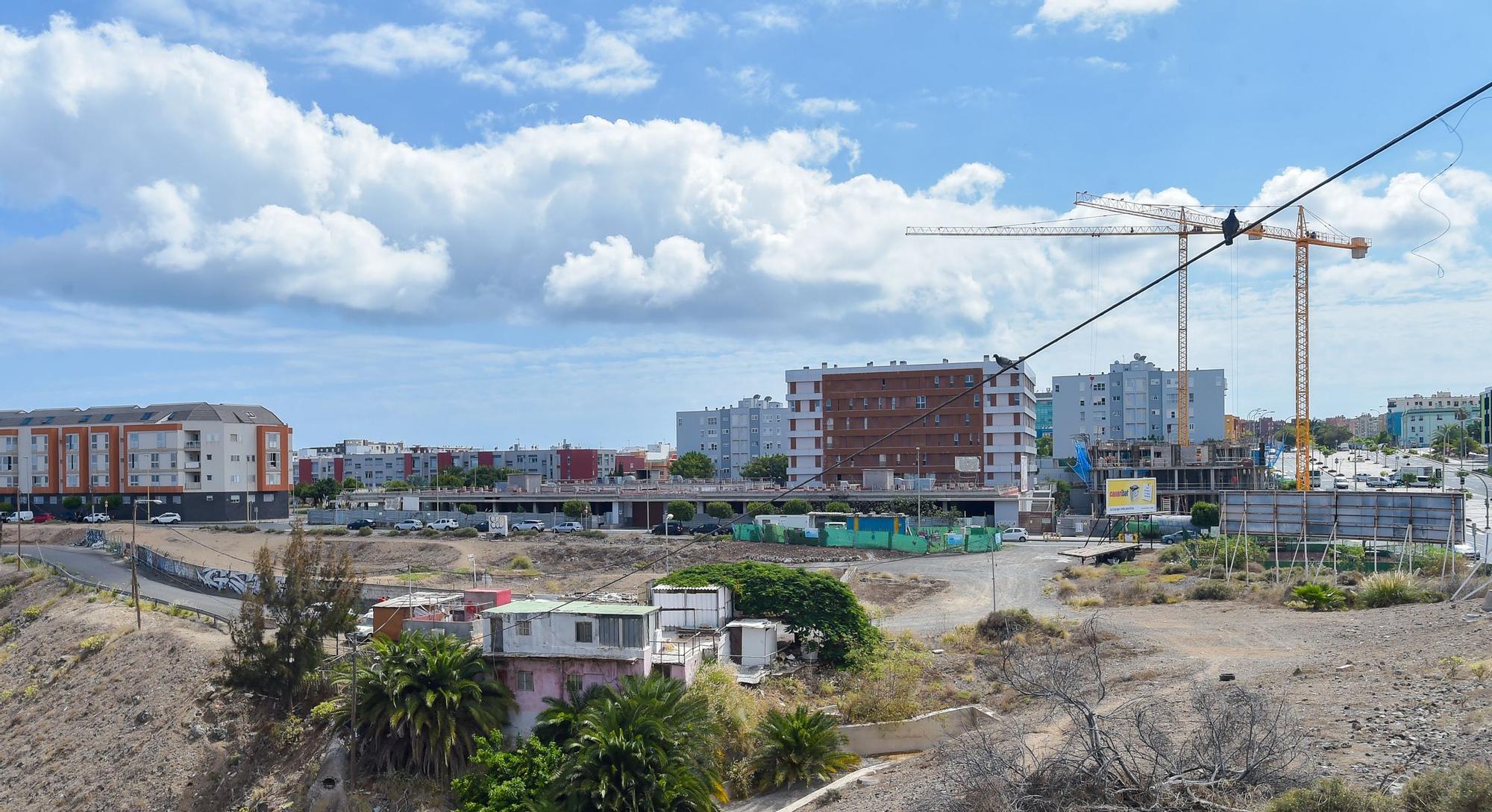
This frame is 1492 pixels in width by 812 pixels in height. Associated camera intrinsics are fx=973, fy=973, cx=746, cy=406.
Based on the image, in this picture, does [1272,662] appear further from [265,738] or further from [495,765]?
[265,738]

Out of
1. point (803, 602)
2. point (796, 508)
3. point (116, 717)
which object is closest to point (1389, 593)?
point (803, 602)

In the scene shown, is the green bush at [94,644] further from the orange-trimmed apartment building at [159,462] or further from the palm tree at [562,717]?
the orange-trimmed apartment building at [159,462]

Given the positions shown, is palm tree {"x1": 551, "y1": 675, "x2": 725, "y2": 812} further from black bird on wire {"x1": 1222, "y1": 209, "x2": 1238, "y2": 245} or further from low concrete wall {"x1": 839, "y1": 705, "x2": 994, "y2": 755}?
black bird on wire {"x1": 1222, "y1": 209, "x2": 1238, "y2": 245}

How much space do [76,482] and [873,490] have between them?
2684 inches

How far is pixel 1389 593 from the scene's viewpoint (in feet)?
100

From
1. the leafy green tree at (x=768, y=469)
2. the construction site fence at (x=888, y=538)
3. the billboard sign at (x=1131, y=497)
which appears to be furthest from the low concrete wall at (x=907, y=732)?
the leafy green tree at (x=768, y=469)

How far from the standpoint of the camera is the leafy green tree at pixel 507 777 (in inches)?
786

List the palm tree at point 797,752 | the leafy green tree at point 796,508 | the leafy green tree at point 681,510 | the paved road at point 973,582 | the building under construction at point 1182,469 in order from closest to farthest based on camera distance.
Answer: the palm tree at point 797,752, the paved road at point 973,582, the leafy green tree at point 796,508, the leafy green tree at point 681,510, the building under construction at point 1182,469

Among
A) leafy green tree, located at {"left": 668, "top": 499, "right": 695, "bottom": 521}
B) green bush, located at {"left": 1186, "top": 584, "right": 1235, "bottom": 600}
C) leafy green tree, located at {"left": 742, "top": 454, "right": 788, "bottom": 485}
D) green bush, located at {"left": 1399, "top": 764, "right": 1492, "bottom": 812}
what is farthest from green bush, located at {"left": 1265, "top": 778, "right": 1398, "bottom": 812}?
leafy green tree, located at {"left": 742, "top": 454, "right": 788, "bottom": 485}

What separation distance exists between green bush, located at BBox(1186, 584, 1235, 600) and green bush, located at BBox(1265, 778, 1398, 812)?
80.4 ft

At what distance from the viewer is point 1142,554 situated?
52656mm

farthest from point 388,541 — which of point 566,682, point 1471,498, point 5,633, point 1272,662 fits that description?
point 1471,498

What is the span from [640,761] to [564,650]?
5.63m

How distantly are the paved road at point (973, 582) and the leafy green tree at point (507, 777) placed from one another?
1470 centimetres
